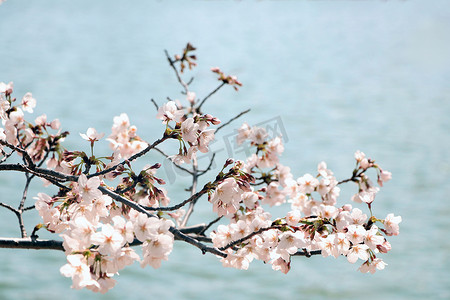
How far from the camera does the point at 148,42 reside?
42.4 ft

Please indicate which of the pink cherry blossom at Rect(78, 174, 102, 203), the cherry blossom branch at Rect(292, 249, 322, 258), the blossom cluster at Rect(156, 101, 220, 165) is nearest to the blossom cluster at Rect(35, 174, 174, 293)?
the pink cherry blossom at Rect(78, 174, 102, 203)

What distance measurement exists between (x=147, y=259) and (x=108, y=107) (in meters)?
7.66

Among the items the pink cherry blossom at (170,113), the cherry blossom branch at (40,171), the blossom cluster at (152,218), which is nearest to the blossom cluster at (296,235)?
the blossom cluster at (152,218)

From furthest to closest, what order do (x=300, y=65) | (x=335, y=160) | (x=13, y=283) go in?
(x=300, y=65) < (x=335, y=160) < (x=13, y=283)

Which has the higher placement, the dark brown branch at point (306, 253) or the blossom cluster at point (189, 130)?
the blossom cluster at point (189, 130)

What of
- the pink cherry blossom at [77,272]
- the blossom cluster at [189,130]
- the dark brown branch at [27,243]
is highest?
the blossom cluster at [189,130]

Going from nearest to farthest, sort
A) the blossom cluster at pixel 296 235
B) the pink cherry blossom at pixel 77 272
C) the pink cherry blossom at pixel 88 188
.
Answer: the pink cherry blossom at pixel 77 272 < the pink cherry blossom at pixel 88 188 < the blossom cluster at pixel 296 235

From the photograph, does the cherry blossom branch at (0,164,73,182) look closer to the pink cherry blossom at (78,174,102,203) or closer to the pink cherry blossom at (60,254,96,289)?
the pink cherry blossom at (78,174,102,203)

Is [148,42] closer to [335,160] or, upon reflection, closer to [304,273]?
[335,160]

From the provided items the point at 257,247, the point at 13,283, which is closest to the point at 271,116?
the point at 13,283

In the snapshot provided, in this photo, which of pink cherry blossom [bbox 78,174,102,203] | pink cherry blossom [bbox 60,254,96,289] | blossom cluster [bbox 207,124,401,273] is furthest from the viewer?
blossom cluster [bbox 207,124,401,273]

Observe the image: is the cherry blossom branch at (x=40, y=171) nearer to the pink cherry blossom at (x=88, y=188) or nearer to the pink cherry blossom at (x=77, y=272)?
the pink cherry blossom at (x=88, y=188)

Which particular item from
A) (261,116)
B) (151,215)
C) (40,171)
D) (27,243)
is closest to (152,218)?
(151,215)

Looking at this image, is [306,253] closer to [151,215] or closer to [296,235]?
[296,235]
